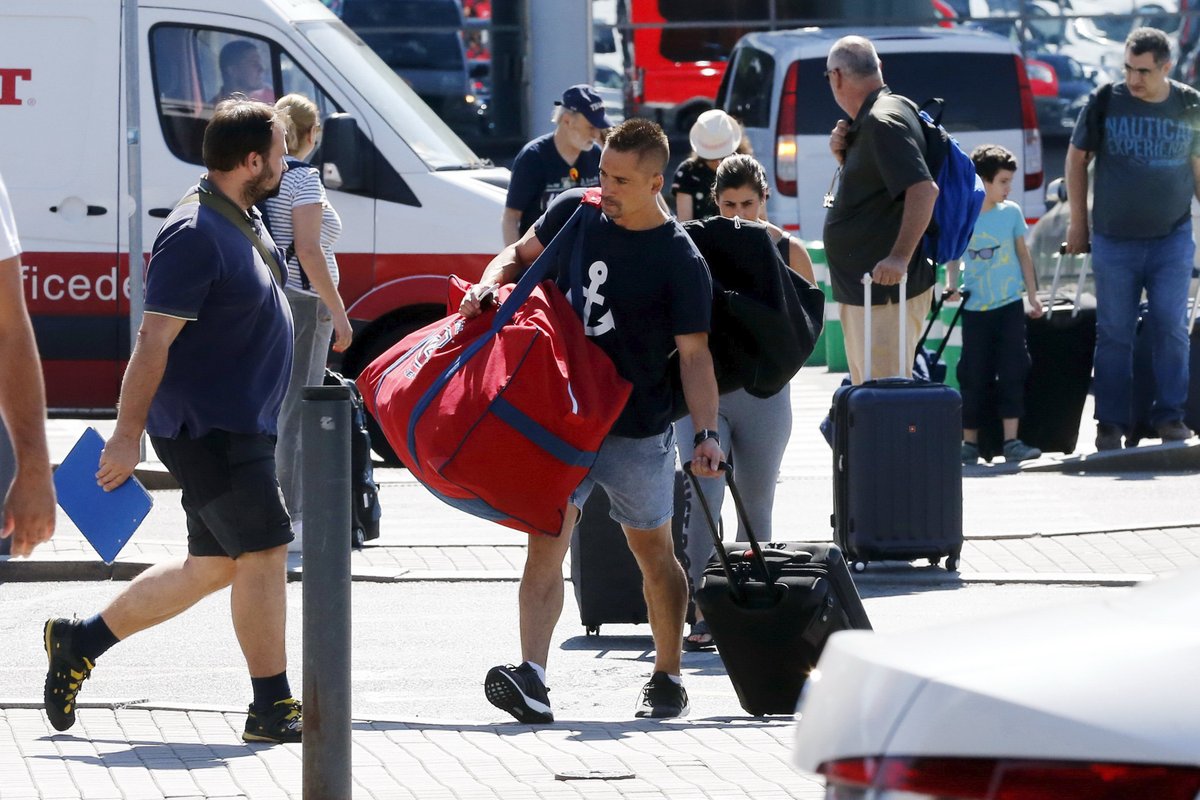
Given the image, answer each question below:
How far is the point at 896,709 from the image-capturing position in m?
2.65

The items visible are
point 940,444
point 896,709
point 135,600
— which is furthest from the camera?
point 940,444

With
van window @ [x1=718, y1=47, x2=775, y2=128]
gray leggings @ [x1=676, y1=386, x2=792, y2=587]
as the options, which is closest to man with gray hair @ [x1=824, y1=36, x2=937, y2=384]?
gray leggings @ [x1=676, y1=386, x2=792, y2=587]

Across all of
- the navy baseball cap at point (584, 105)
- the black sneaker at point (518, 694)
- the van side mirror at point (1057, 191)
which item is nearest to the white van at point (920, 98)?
the van side mirror at point (1057, 191)

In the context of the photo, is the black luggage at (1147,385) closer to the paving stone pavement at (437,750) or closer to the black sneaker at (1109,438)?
the black sneaker at (1109,438)

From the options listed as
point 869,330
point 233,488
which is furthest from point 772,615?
point 869,330

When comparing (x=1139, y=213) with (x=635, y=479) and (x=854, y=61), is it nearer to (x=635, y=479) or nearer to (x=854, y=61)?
(x=854, y=61)

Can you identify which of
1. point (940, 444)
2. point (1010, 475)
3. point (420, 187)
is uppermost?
Answer: point (420, 187)

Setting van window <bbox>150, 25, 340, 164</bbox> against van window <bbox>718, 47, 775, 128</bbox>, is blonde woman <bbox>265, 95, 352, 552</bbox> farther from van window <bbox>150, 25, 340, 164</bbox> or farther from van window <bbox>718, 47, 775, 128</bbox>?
van window <bbox>718, 47, 775, 128</bbox>

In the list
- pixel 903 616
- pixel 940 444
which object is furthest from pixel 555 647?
pixel 940 444

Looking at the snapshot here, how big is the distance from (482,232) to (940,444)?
3463mm

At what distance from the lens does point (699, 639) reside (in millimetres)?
7363

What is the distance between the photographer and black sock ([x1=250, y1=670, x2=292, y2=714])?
5785 mm

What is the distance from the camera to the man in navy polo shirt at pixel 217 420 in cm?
574

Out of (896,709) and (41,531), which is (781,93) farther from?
(896,709)
